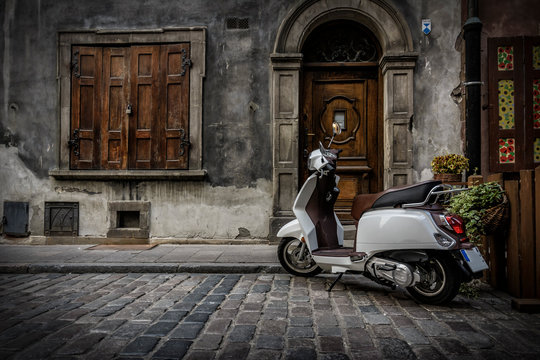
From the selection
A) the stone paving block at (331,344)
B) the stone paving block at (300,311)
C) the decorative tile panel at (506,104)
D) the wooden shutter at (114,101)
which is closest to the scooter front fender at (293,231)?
the stone paving block at (300,311)

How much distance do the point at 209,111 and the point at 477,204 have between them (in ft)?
15.9

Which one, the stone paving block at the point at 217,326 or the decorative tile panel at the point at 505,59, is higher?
the decorative tile panel at the point at 505,59

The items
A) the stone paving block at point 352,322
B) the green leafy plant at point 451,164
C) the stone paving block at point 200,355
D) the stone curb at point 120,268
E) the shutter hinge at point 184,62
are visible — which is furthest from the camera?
the shutter hinge at point 184,62

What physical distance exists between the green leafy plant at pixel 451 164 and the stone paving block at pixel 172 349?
491 cm

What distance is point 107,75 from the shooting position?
24.6 feet

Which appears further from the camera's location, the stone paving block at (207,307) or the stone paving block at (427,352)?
the stone paving block at (207,307)

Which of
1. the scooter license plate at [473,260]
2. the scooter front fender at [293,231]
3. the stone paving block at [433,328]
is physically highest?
the scooter front fender at [293,231]

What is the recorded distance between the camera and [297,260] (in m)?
4.78

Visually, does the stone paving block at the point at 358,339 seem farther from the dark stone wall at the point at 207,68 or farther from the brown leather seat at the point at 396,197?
the dark stone wall at the point at 207,68

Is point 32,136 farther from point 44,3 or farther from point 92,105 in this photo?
point 44,3

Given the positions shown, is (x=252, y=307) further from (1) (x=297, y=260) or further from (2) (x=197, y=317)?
(1) (x=297, y=260)


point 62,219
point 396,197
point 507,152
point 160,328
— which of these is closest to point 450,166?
point 507,152

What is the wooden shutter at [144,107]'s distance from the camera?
739 centimetres

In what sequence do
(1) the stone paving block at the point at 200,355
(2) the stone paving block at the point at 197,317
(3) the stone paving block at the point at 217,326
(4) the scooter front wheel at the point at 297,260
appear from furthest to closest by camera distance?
(4) the scooter front wheel at the point at 297,260
(2) the stone paving block at the point at 197,317
(3) the stone paving block at the point at 217,326
(1) the stone paving block at the point at 200,355
